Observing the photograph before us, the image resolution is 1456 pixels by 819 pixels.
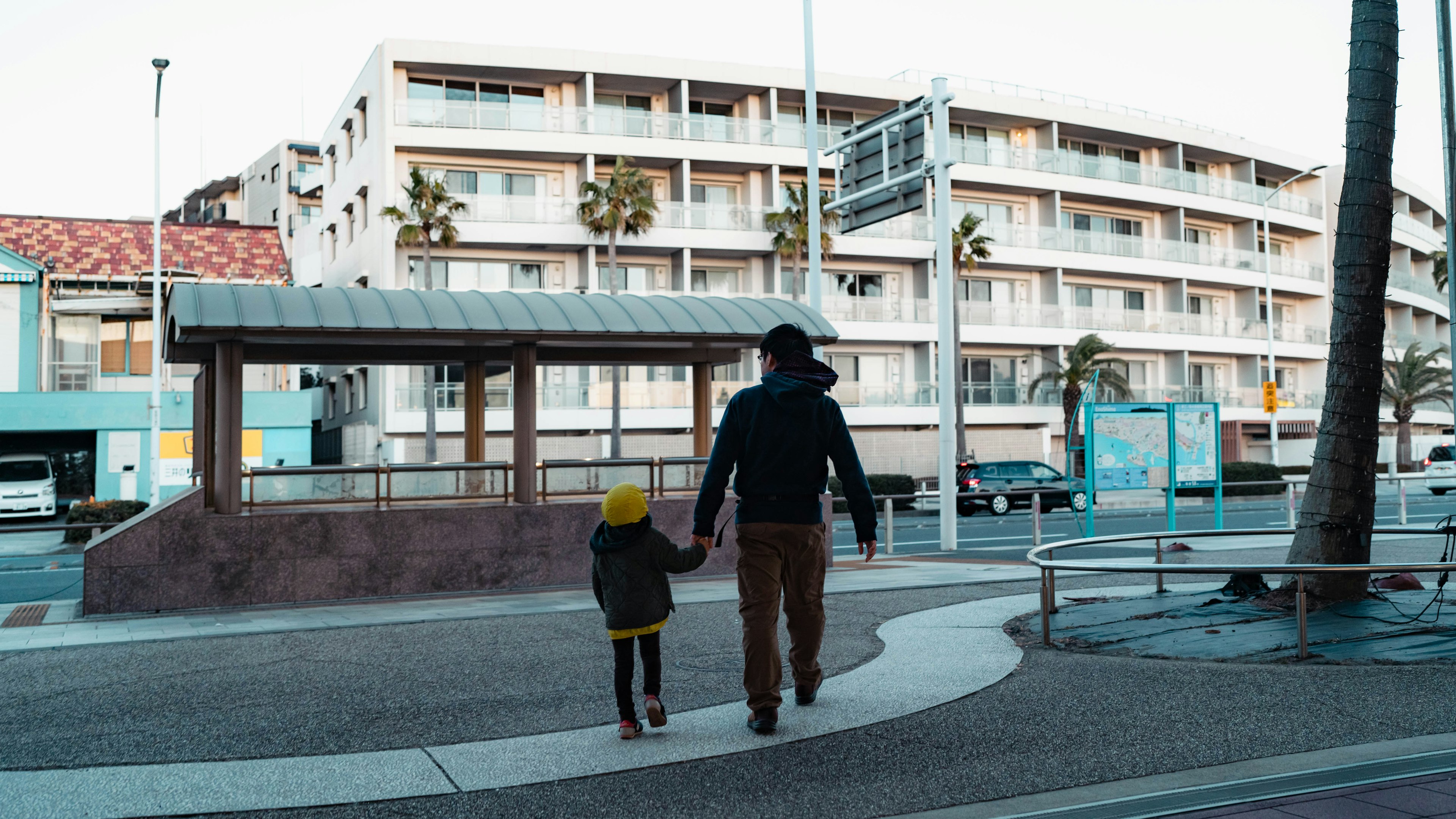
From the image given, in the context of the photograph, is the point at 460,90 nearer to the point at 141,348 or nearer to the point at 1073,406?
the point at 141,348

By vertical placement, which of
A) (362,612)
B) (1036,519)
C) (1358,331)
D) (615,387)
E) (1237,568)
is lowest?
(362,612)

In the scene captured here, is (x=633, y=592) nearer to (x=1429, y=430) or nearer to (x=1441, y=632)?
(x=1441, y=632)

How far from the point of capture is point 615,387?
3641 centimetres

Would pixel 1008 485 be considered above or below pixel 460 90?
below

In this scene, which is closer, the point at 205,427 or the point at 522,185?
the point at 205,427

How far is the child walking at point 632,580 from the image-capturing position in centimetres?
554

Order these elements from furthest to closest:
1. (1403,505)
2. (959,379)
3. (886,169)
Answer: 1. (959,379)
2. (1403,505)
3. (886,169)

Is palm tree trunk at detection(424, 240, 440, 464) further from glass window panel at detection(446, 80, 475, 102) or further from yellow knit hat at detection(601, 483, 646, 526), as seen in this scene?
yellow knit hat at detection(601, 483, 646, 526)

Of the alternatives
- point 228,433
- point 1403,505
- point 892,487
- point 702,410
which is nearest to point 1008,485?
point 892,487

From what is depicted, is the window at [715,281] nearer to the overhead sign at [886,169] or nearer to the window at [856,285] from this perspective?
the window at [856,285]

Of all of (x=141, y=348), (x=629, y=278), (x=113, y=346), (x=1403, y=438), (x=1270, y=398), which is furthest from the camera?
(x=1403, y=438)

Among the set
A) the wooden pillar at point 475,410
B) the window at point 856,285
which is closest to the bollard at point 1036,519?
the wooden pillar at point 475,410

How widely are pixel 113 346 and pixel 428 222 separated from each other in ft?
34.9

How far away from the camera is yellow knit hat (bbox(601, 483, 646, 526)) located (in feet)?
18.1
